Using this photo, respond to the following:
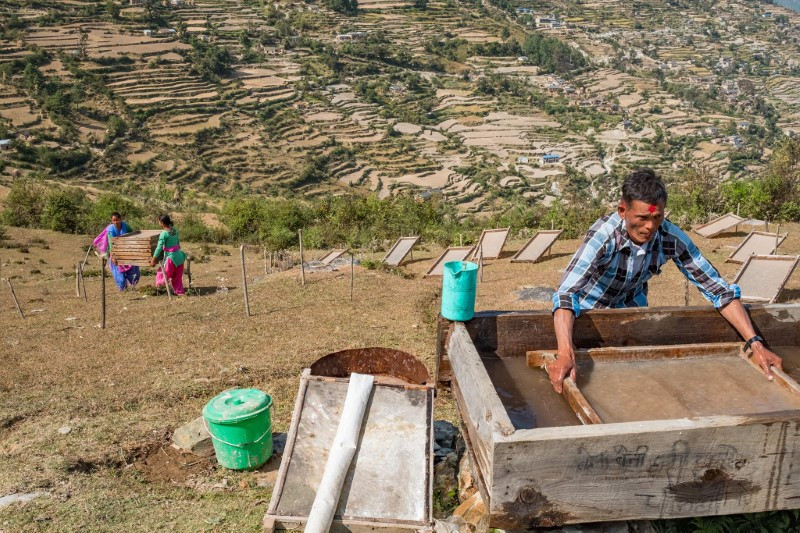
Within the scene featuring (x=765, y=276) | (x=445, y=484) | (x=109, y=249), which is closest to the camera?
(x=445, y=484)

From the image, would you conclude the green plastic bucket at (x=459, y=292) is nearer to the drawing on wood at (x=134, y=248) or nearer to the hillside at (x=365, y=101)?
the drawing on wood at (x=134, y=248)

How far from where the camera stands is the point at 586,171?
161 feet

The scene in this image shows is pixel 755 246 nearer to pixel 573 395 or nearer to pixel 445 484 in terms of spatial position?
pixel 445 484

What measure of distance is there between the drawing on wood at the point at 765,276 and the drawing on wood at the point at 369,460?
20.9ft

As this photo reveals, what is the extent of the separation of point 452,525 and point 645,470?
1013mm

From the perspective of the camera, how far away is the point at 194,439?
3893 mm

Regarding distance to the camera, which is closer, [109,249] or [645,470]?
[645,470]

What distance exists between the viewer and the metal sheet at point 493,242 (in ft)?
42.5

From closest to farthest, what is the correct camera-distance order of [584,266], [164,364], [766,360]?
[766,360]
[584,266]
[164,364]

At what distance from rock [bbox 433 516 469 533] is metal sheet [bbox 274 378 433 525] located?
0.06 metres

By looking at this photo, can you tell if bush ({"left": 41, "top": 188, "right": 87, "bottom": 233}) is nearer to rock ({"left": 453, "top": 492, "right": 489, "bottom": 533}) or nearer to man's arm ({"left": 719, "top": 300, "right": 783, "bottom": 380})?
rock ({"left": 453, "top": 492, "right": 489, "bottom": 533})

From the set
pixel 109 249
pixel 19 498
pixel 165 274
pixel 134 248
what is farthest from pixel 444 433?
pixel 109 249

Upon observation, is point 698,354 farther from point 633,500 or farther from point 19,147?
point 19,147

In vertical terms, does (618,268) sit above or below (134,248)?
above
